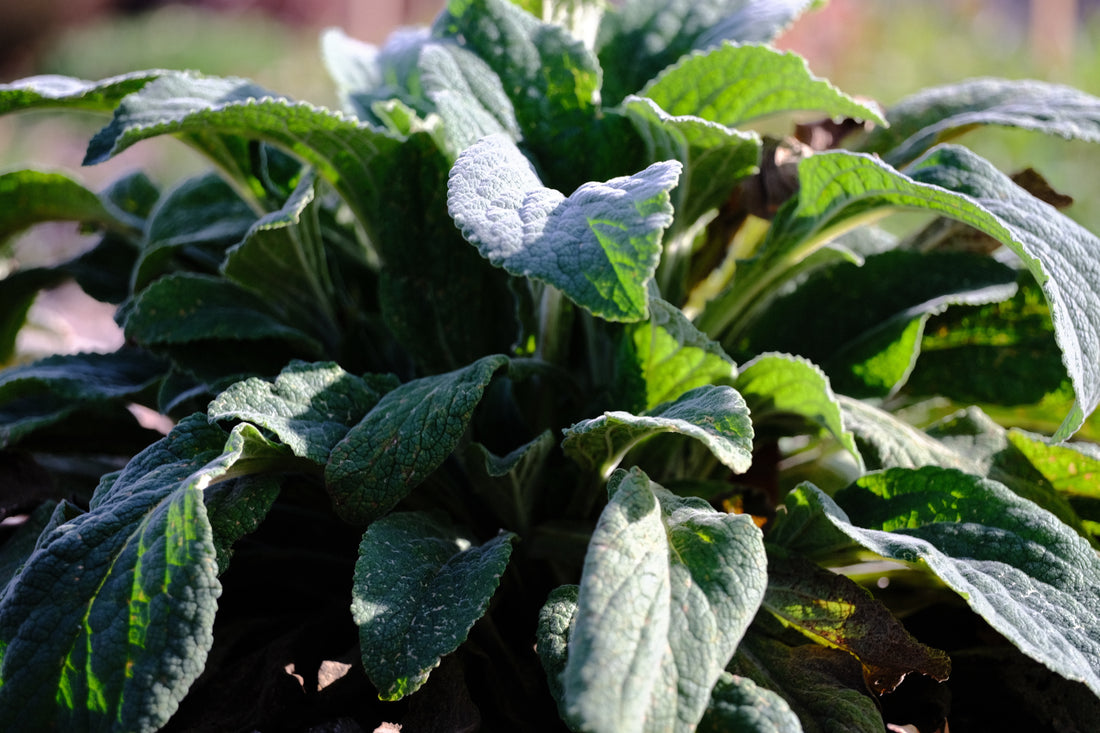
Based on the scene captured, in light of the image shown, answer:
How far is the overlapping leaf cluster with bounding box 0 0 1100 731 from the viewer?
90cm

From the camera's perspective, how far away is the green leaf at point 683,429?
0.91 meters

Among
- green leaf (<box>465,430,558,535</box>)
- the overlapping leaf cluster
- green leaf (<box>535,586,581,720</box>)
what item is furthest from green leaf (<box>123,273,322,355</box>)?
green leaf (<box>535,586,581,720</box>)

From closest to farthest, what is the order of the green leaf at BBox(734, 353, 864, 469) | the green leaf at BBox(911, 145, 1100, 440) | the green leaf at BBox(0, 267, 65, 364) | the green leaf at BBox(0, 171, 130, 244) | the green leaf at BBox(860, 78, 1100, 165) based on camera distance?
1. the green leaf at BBox(911, 145, 1100, 440)
2. the green leaf at BBox(734, 353, 864, 469)
3. the green leaf at BBox(860, 78, 1100, 165)
4. the green leaf at BBox(0, 171, 130, 244)
5. the green leaf at BBox(0, 267, 65, 364)

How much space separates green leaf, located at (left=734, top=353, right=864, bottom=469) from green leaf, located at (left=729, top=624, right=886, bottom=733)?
0.81 feet

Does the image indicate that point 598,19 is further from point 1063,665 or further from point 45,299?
point 45,299

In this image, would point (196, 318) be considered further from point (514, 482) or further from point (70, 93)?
point (514, 482)

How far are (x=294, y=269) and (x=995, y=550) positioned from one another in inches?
39.5

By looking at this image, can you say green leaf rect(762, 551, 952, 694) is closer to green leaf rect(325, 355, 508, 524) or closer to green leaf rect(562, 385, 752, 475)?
green leaf rect(562, 385, 752, 475)

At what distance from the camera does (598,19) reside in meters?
1.76

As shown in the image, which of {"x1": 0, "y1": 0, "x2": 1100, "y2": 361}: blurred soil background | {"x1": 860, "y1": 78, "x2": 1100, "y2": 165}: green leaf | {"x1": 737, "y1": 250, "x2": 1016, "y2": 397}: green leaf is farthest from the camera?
{"x1": 0, "y1": 0, "x2": 1100, "y2": 361}: blurred soil background

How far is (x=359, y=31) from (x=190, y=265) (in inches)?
266

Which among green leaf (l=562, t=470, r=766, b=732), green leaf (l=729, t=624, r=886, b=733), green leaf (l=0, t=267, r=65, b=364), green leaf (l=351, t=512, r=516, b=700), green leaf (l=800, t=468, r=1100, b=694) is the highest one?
green leaf (l=562, t=470, r=766, b=732)

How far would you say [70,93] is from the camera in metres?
1.22

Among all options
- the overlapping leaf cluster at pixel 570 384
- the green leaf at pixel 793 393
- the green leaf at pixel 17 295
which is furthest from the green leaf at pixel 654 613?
the green leaf at pixel 17 295
